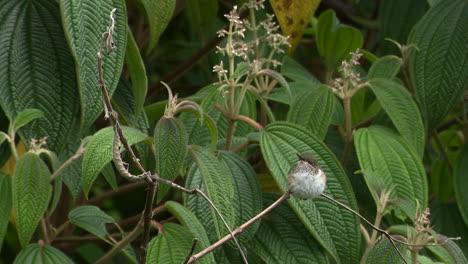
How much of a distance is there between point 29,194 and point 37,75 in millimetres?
118

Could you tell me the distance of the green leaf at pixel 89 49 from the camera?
2.34 feet

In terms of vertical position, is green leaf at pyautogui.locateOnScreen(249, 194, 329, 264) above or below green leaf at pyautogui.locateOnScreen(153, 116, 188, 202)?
below

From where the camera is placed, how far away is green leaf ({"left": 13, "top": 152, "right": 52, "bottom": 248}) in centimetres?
75

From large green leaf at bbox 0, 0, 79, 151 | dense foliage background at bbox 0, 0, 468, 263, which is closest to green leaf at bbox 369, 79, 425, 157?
dense foliage background at bbox 0, 0, 468, 263

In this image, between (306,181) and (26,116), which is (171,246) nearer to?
(26,116)

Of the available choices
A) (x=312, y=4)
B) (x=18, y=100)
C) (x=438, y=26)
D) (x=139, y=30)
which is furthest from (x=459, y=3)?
(x=18, y=100)

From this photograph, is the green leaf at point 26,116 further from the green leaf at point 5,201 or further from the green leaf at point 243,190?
the green leaf at point 243,190

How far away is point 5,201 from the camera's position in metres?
0.79

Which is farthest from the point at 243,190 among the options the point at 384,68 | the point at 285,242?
Result: the point at 384,68

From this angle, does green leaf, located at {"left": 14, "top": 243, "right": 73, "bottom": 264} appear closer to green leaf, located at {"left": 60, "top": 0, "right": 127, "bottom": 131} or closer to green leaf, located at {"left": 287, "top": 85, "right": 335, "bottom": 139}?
Result: green leaf, located at {"left": 60, "top": 0, "right": 127, "bottom": 131}

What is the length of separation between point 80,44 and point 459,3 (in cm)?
53

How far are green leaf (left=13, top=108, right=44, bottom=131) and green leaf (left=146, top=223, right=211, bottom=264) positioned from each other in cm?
16

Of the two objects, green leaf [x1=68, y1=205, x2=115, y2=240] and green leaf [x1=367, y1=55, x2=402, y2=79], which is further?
green leaf [x1=367, y1=55, x2=402, y2=79]

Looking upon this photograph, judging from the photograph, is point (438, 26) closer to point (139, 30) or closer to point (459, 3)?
point (459, 3)
